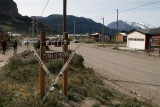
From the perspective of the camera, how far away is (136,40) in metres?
34.0

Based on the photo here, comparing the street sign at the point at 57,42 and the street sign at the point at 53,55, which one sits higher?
the street sign at the point at 57,42

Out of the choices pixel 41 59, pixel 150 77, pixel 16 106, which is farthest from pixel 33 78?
pixel 150 77

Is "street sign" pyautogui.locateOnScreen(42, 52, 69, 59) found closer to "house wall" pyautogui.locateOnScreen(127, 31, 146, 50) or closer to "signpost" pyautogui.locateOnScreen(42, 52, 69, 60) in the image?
"signpost" pyautogui.locateOnScreen(42, 52, 69, 60)

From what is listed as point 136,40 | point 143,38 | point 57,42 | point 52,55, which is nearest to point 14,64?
point 57,42

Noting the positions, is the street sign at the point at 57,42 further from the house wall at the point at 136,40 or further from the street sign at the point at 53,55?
the house wall at the point at 136,40

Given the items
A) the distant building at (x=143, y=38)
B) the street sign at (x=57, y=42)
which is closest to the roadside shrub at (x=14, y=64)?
the street sign at (x=57, y=42)

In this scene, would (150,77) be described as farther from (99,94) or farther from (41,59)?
(41,59)

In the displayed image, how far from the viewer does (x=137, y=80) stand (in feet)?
36.0

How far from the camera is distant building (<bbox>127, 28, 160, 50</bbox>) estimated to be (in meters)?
28.8

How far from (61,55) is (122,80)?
20.0ft

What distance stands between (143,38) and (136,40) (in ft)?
8.53

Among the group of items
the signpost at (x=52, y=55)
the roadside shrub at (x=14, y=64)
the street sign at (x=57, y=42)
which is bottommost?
the roadside shrub at (x=14, y=64)

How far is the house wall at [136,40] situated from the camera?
3186cm

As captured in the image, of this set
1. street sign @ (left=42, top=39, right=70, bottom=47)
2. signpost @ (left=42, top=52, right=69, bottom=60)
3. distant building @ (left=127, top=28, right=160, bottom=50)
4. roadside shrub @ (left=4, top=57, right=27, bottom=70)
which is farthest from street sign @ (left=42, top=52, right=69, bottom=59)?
distant building @ (left=127, top=28, right=160, bottom=50)
